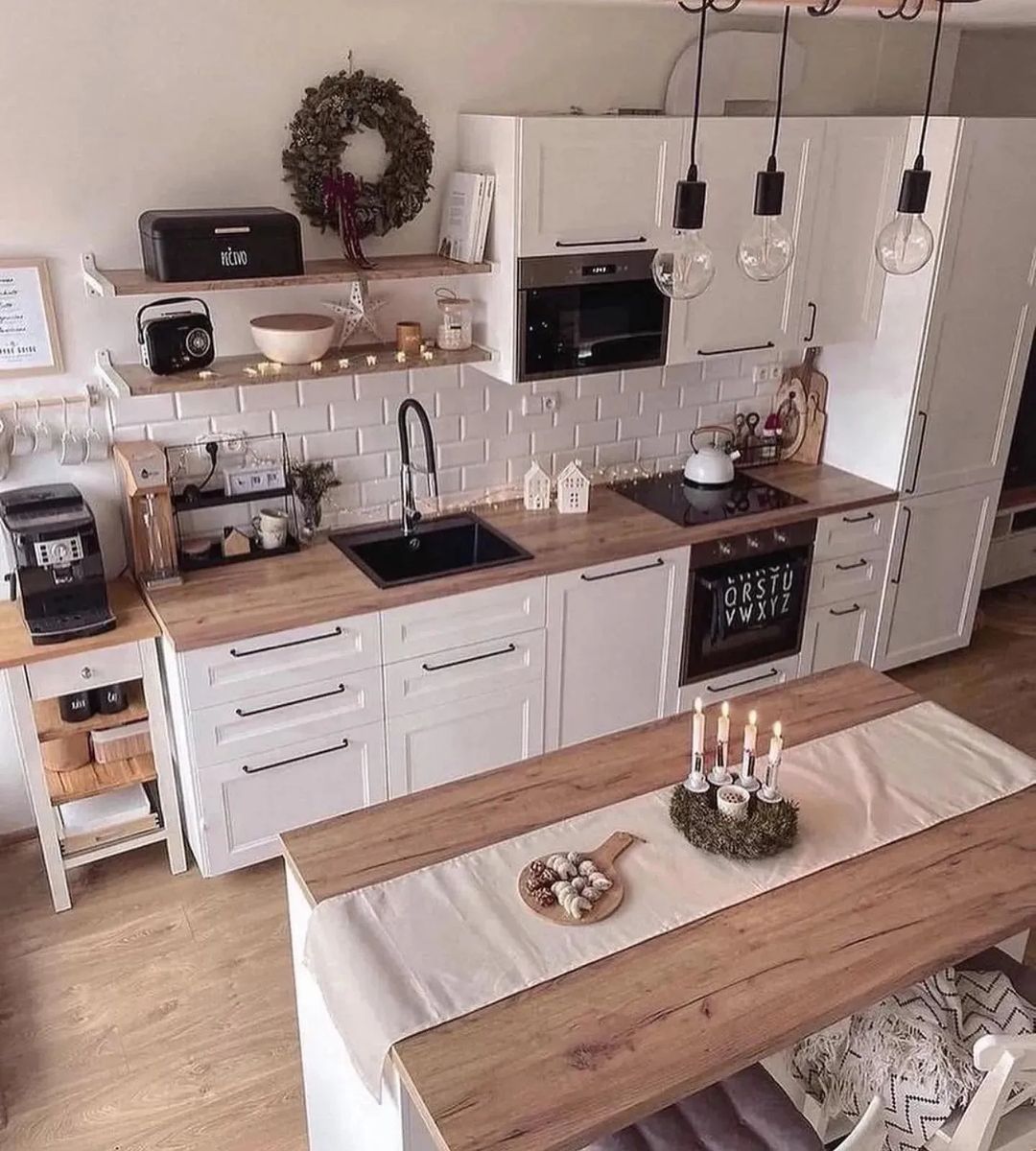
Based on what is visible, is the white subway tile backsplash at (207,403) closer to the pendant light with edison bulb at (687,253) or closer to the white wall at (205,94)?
the white wall at (205,94)

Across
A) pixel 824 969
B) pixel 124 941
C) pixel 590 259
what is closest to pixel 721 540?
pixel 590 259

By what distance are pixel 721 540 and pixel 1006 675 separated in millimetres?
1715

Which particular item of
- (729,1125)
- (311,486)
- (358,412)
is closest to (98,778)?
(311,486)

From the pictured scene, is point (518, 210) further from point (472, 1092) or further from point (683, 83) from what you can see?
point (472, 1092)

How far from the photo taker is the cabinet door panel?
3.26m

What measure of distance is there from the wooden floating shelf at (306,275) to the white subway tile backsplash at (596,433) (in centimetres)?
80

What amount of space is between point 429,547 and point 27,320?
136 cm

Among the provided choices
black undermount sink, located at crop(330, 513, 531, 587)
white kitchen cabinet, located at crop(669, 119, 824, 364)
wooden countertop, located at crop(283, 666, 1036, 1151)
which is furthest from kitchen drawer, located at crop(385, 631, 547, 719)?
white kitchen cabinet, located at crop(669, 119, 824, 364)

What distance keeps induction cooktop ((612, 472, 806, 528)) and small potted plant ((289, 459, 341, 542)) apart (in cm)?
107

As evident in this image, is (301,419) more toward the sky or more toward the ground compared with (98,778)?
more toward the sky

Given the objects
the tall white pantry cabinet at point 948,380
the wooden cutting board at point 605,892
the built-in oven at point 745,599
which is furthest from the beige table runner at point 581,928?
the tall white pantry cabinet at point 948,380

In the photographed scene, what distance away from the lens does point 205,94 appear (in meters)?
2.92

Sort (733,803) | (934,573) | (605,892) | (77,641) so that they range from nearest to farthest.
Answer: (605,892) → (733,803) → (77,641) → (934,573)

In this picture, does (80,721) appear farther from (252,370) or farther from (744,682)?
(744,682)
